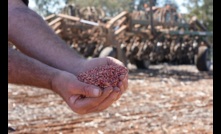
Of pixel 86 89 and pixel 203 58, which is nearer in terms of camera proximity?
pixel 86 89

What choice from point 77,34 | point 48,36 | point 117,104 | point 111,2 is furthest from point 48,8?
point 48,36

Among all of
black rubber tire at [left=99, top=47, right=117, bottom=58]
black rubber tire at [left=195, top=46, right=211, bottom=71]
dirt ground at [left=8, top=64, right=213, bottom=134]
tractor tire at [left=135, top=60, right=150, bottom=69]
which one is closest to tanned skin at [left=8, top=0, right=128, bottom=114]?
dirt ground at [left=8, top=64, right=213, bottom=134]

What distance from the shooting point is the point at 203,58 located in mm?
8719

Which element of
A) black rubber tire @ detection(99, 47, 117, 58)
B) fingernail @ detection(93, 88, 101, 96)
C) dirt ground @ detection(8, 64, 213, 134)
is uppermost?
black rubber tire @ detection(99, 47, 117, 58)

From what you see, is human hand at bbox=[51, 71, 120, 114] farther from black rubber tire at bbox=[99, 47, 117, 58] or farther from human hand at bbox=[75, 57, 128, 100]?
black rubber tire at bbox=[99, 47, 117, 58]

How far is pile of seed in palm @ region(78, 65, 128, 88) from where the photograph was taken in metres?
1.32

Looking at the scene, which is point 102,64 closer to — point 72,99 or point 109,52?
point 72,99

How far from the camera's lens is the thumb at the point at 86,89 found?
4.11ft

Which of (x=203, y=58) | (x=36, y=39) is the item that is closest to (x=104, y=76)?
(x=36, y=39)

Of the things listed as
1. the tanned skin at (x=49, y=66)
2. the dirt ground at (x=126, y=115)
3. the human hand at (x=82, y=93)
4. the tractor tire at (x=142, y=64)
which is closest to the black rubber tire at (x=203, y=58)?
the tractor tire at (x=142, y=64)

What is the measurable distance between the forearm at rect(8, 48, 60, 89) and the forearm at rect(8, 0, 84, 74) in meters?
0.25

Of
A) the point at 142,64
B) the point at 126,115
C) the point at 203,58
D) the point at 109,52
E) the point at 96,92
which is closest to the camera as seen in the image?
the point at 96,92

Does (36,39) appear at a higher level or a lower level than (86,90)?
higher

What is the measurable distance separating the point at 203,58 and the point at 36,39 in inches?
293
